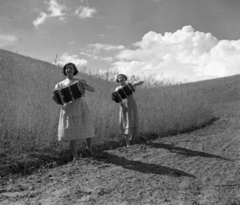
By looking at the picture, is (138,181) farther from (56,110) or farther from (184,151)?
(56,110)

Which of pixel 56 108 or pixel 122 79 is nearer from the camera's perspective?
pixel 122 79

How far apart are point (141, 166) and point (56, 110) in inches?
114

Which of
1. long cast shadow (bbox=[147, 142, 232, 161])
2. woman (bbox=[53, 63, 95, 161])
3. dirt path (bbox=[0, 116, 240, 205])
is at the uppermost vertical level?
woman (bbox=[53, 63, 95, 161])

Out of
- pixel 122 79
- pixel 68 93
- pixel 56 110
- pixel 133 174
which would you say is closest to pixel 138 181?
pixel 133 174

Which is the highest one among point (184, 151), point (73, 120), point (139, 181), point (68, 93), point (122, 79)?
point (122, 79)

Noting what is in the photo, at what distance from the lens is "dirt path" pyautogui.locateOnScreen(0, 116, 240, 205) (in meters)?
3.10

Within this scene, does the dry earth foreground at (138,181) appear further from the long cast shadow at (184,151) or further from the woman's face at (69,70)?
the woman's face at (69,70)

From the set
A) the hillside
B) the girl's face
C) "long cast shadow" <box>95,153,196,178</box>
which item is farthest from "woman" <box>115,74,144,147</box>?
"long cast shadow" <box>95,153,196,178</box>

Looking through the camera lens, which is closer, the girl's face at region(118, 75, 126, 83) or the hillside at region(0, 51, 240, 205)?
the hillside at region(0, 51, 240, 205)

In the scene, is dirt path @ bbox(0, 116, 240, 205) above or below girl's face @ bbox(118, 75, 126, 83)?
below

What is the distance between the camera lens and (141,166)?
443 centimetres

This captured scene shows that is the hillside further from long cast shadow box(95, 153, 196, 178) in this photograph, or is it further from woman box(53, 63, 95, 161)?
woman box(53, 63, 95, 161)

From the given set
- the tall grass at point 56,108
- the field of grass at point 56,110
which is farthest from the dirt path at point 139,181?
the tall grass at point 56,108

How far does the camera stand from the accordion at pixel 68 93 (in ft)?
15.3
